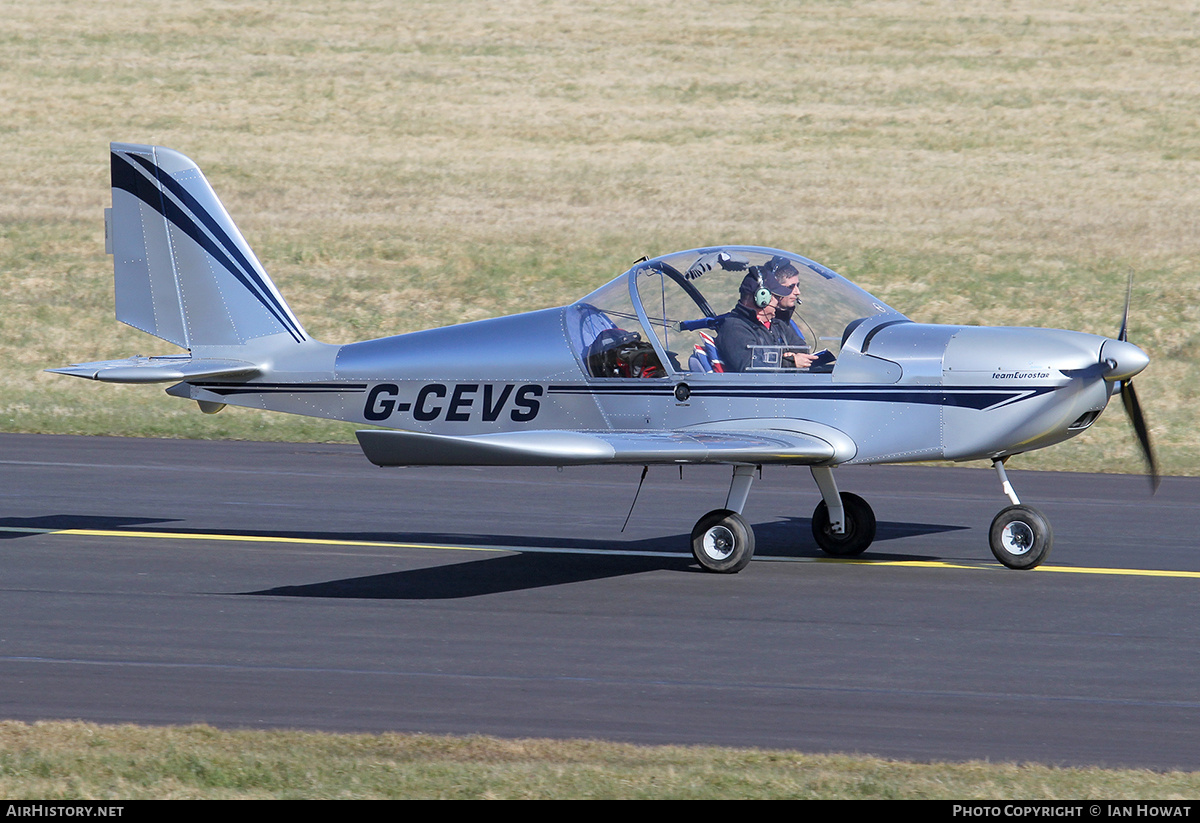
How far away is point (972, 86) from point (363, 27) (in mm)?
20059

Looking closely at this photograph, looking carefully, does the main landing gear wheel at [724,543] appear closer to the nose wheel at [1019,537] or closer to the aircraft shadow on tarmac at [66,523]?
the nose wheel at [1019,537]

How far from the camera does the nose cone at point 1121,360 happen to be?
1018cm

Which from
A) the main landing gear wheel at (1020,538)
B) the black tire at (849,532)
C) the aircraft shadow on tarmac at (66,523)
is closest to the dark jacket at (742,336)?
Answer: the black tire at (849,532)

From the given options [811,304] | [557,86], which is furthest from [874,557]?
[557,86]

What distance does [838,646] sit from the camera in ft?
28.7

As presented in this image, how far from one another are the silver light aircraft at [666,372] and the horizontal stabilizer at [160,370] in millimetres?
22

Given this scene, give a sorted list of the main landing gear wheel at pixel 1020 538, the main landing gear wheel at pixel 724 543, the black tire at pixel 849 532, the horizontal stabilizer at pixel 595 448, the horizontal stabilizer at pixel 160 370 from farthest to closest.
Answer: the black tire at pixel 849 532
the horizontal stabilizer at pixel 160 370
the main landing gear wheel at pixel 1020 538
the main landing gear wheel at pixel 724 543
the horizontal stabilizer at pixel 595 448

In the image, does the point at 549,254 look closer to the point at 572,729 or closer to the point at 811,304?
the point at 811,304

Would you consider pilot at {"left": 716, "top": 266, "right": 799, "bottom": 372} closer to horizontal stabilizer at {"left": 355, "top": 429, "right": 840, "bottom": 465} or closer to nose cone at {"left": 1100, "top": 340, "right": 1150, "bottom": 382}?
horizontal stabilizer at {"left": 355, "top": 429, "right": 840, "bottom": 465}

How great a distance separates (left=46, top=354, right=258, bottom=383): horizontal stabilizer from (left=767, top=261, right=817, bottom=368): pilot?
418 centimetres

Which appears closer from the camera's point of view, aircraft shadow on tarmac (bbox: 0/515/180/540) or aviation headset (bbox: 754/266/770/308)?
aviation headset (bbox: 754/266/770/308)

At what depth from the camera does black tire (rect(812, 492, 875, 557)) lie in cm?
1165

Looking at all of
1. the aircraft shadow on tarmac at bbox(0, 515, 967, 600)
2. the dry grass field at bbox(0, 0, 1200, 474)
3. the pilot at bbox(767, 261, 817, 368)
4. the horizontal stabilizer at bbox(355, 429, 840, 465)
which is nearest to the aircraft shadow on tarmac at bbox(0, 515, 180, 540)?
the aircraft shadow on tarmac at bbox(0, 515, 967, 600)

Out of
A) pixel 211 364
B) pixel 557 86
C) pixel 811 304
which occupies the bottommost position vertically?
pixel 211 364
